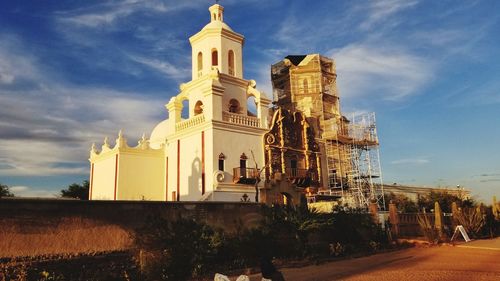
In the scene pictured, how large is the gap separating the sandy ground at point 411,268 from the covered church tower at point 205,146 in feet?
30.9

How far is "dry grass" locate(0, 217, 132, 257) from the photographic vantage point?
34.7ft

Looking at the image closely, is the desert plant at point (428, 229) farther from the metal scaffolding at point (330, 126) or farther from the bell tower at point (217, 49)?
the bell tower at point (217, 49)

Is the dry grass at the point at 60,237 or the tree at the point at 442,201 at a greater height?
the tree at the point at 442,201

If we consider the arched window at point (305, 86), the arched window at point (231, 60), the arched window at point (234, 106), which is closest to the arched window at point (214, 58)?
the arched window at point (231, 60)

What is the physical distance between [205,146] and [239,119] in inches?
114

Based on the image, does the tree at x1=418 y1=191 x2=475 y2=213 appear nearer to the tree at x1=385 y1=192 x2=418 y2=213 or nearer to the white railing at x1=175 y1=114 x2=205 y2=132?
the tree at x1=385 y1=192 x2=418 y2=213

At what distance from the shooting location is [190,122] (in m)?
25.7

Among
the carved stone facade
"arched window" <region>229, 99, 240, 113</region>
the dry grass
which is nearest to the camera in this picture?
the dry grass

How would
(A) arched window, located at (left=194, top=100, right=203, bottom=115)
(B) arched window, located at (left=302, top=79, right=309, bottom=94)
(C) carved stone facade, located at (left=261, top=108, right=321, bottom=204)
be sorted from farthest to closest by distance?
1. (B) arched window, located at (left=302, top=79, right=309, bottom=94)
2. (A) arched window, located at (left=194, top=100, right=203, bottom=115)
3. (C) carved stone facade, located at (left=261, top=108, right=321, bottom=204)

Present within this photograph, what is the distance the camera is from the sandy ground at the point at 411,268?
11789 mm

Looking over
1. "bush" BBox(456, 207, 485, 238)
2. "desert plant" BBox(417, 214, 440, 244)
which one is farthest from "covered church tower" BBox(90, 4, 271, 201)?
"bush" BBox(456, 207, 485, 238)

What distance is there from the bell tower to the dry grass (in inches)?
636

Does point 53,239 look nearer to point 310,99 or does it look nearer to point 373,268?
point 373,268

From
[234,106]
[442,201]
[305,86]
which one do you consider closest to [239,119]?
[234,106]
